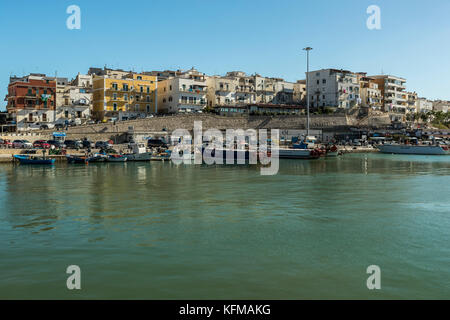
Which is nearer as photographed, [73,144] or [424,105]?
[73,144]

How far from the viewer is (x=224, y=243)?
43.5 ft

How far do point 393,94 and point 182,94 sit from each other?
2301 inches

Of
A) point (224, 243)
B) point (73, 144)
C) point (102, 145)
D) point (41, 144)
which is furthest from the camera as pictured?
point (102, 145)

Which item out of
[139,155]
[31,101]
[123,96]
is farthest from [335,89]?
[31,101]

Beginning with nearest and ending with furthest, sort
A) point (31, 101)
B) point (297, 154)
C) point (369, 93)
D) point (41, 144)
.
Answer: point (41, 144) → point (297, 154) → point (31, 101) → point (369, 93)

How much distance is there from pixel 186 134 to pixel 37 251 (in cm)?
5774

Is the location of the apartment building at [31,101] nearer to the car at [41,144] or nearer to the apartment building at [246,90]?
the car at [41,144]

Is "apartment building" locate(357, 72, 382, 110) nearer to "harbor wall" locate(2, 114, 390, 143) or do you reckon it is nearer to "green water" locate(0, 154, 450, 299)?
"harbor wall" locate(2, 114, 390, 143)

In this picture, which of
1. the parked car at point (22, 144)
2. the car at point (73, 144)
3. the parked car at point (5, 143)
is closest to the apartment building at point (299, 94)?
the car at point (73, 144)

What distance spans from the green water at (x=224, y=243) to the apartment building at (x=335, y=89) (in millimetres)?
69677

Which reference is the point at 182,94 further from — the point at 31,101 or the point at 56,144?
the point at 56,144

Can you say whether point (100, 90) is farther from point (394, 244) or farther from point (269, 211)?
point (394, 244)

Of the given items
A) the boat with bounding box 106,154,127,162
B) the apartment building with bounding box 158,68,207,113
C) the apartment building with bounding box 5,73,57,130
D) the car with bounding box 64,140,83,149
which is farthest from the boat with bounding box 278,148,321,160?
the apartment building with bounding box 5,73,57,130
